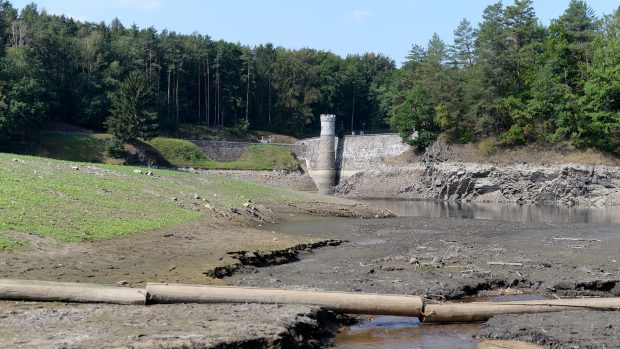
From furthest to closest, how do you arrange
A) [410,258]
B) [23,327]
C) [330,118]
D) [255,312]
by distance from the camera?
[330,118] → [410,258] → [255,312] → [23,327]

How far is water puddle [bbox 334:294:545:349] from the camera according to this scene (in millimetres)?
12680

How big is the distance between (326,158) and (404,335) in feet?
258

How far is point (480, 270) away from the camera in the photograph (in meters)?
20.0

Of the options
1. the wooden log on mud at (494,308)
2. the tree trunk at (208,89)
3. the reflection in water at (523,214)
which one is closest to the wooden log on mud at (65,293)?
the wooden log on mud at (494,308)

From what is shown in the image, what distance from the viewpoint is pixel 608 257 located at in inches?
926

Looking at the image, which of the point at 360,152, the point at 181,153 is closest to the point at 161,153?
the point at 181,153

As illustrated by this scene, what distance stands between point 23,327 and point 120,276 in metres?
5.42

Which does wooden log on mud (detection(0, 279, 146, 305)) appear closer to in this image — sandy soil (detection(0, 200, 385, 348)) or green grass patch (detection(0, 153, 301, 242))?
sandy soil (detection(0, 200, 385, 348))

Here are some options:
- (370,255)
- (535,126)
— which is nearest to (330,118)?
(535,126)

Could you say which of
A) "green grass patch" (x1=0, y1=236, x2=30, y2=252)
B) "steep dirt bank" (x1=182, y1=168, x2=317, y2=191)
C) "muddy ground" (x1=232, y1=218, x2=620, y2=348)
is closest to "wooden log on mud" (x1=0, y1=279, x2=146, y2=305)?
"muddy ground" (x1=232, y1=218, x2=620, y2=348)

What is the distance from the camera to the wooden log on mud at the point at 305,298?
43.0ft

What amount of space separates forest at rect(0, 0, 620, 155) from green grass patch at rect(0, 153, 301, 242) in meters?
41.2

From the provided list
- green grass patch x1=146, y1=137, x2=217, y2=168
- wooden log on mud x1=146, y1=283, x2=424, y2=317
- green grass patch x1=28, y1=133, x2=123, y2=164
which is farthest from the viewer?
green grass patch x1=146, y1=137, x2=217, y2=168

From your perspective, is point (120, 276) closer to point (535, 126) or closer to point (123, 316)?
point (123, 316)
